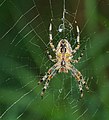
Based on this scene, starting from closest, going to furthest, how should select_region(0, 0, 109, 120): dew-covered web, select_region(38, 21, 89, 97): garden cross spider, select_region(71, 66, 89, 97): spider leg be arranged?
select_region(38, 21, 89, 97): garden cross spider, select_region(0, 0, 109, 120): dew-covered web, select_region(71, 66, 89, 97): spider leg

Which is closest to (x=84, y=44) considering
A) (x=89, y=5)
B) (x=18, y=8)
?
(x=89, y=5)

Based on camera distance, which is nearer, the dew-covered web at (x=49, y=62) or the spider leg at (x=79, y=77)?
the dew-covered web at (x=49, y=62)

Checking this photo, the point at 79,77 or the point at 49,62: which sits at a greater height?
the point at 49,62

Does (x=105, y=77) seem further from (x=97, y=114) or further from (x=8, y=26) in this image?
(x=8, y=26)

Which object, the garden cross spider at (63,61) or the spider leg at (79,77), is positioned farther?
the spider leg at (79,77)

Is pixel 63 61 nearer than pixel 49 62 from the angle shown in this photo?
Yes

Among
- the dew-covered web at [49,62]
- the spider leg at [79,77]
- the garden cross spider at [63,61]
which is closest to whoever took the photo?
the garden cross spider at [63,61]

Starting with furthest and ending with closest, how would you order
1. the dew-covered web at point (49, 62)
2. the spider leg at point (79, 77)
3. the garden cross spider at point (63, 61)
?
the spider leg at point (79, 77) → the dew-covered web at point (49, 62) → the garden cross spider at point (63, 61)

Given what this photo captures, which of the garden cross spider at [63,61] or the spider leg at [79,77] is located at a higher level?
the garden cross spider at [63,61]
